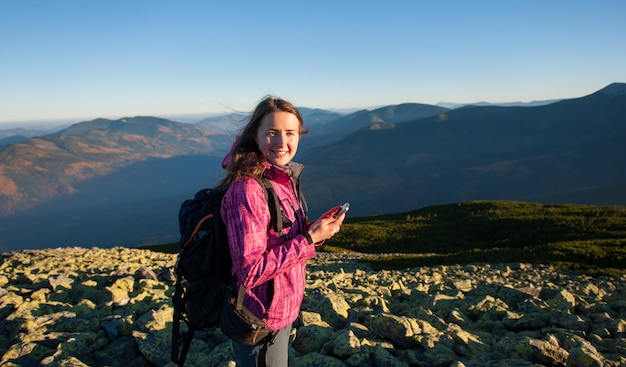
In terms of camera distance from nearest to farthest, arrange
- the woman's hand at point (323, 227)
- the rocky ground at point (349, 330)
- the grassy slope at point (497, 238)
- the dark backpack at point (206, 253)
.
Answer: the dark backpack at point (206, 253), the woman's hand at point (323, 227), the rocky ground at point (349, 330), the grassy slope at point (497, 238)

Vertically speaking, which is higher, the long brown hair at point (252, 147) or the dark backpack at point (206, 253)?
the long brown hair at point (252, 147)

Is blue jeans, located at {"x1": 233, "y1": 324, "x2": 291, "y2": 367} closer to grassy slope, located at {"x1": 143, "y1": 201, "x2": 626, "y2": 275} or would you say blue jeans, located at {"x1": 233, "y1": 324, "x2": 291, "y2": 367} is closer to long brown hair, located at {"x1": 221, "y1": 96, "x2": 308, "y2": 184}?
long brown hair, located at {"x1": 221, "y1": 96, "x2": 308, "y2": 184}

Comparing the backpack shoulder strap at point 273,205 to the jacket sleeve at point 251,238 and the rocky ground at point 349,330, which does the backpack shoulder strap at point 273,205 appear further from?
the rocky ground at point 349,330

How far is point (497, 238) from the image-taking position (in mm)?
38406

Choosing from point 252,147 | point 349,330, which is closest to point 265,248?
point 252,147

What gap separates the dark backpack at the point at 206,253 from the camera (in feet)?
10.7

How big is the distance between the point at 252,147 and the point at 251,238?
1.00 m

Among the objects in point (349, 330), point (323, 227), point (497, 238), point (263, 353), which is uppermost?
point (323, 227)

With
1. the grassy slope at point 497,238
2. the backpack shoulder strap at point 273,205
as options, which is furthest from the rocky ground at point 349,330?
the grassy slope at point 497,238

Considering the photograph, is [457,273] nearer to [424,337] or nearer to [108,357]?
[424,337]

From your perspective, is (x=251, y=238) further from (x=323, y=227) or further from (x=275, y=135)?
(x=275, y=135)

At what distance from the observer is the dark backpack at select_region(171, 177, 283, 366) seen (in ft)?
10.7

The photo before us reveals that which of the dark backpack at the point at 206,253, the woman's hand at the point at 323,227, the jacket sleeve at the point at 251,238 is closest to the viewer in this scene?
the jacket sleeve at the point at 251,238

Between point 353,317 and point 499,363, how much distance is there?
3.04 meters
